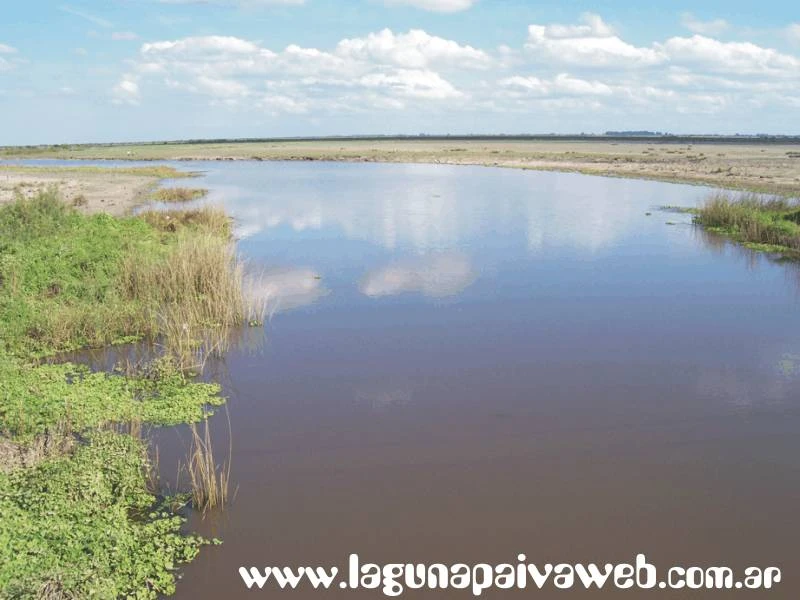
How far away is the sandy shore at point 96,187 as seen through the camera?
97.5 feet

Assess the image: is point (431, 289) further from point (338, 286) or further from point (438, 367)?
point (438, 367)

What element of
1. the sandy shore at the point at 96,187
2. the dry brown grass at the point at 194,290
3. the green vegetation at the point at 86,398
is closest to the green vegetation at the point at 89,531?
the green vegetation at the point at 86,398

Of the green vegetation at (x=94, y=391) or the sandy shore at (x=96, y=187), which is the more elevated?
the sandy shore at (x=96, y=187)

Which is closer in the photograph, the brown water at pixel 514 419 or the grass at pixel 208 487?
the brown water at pixel 514 419

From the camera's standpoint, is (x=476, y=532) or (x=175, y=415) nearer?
(x=476, y=532)

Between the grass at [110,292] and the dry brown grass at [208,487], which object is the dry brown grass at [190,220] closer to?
the grass at [110,292]

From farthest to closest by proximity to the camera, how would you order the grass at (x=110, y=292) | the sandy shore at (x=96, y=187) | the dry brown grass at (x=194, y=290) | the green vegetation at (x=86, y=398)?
the sandy shore at (x=96, y=187) < the dry brown grass at (x=194, y=290) < the grass at (x=110, y=292) < the green vegetation at (x=86, y=398)

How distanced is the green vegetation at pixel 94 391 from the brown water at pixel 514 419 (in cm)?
56

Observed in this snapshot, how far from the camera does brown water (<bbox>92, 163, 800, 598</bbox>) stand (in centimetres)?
652

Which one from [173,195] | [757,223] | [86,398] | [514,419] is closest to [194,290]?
[86,398]

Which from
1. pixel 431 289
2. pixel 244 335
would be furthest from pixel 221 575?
pixel 431 289

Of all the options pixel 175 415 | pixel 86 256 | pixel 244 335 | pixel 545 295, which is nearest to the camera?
pixel 175 415

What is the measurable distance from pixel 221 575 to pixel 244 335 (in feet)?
22.6

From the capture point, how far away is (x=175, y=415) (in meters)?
8.80
